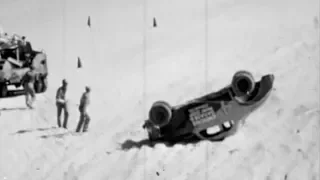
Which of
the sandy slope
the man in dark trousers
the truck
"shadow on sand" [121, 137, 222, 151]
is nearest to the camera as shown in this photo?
the sandy slope

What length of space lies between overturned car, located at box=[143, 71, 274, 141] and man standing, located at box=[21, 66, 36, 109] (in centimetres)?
72

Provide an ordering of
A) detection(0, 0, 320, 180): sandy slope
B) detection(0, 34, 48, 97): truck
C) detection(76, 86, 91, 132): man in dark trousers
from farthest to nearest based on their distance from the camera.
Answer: detection(0, 34, 48, 97): truck, detection(76, 86, 91, 132): man in dark trousers, detection(0, 0, 320, 180): sandy slope

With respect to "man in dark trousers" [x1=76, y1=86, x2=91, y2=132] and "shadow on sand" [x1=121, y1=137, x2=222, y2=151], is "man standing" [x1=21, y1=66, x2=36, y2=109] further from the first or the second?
"shadow on sand" [x1=121, y1=137, x2=222, y2=151]

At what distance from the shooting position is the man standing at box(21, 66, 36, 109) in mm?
2832

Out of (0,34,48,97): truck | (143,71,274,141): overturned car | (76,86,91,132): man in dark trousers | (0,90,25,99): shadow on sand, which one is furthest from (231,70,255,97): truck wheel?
(0,90,25,99): shadow on sand

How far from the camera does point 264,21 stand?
2.39 meters

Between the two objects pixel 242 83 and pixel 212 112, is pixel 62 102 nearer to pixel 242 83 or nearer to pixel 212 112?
pixel 212 112

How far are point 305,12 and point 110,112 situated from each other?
43.3 inches

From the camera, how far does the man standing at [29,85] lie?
9.29 ft

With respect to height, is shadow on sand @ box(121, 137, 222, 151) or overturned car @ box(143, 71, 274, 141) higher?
overturned car @ box(143, 71, 274, 141)

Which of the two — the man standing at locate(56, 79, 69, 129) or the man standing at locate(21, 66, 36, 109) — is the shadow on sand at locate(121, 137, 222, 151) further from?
the man standing at locate(21, 66, 36, 109)

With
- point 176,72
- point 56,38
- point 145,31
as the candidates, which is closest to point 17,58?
point 56,38

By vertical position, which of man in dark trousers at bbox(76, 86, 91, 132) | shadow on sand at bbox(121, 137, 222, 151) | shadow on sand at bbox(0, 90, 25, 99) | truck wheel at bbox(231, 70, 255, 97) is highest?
truck wheel at bbox(231, 70, 255, 97)

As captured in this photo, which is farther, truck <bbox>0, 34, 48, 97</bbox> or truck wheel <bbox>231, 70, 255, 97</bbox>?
truck <bbox>0, 34, 48, 97</bbox>
